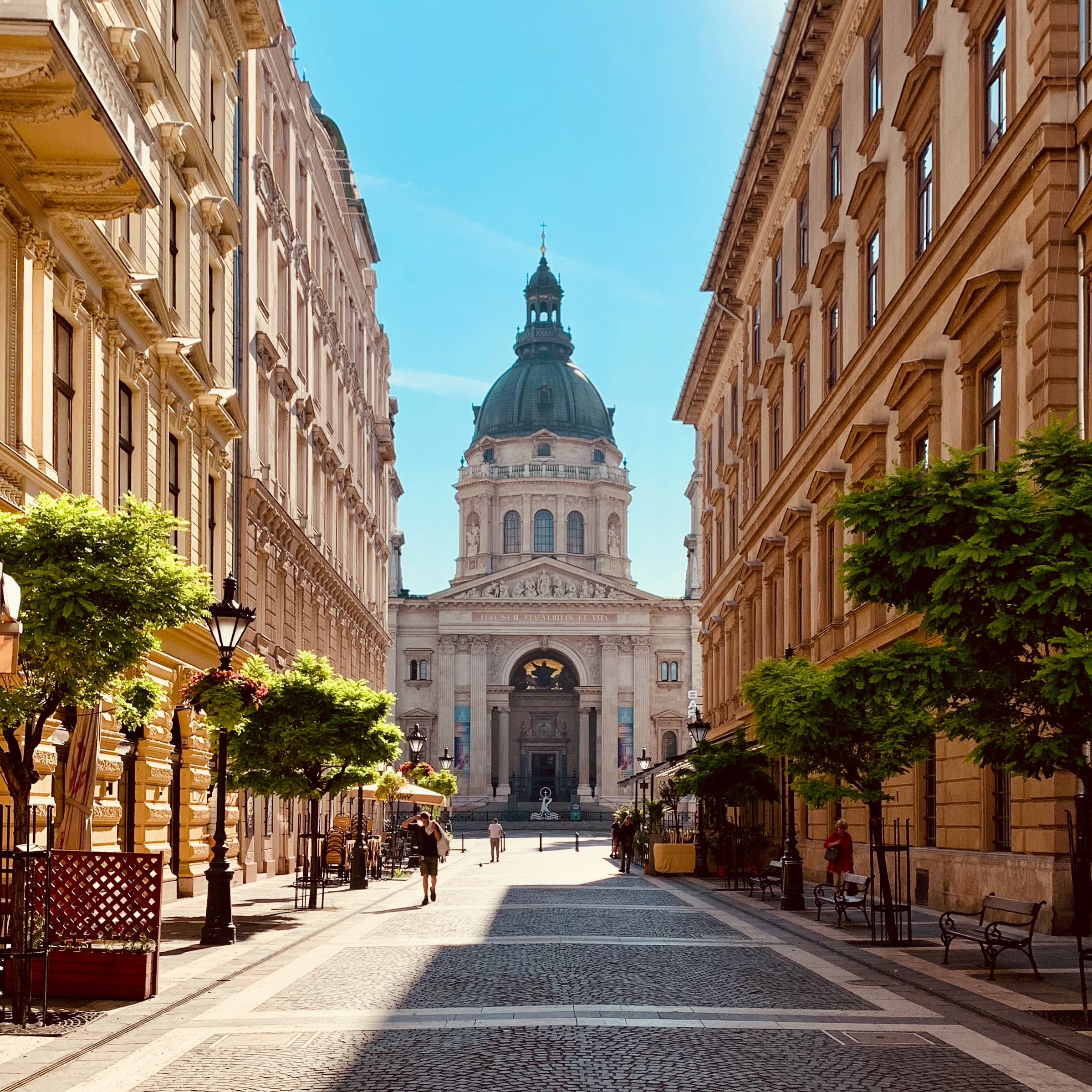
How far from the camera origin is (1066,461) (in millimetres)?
12695

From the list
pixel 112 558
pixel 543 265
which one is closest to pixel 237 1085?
pixel 112 558

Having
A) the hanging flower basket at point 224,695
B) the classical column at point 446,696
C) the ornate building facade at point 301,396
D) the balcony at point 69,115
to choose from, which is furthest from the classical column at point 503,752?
the balcony at point 69,115

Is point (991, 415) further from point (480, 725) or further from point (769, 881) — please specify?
point (480, 725)

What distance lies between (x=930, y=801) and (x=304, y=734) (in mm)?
9891

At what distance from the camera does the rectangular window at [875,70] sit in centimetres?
2825

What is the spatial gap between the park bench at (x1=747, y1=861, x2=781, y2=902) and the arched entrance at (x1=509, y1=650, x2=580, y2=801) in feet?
252

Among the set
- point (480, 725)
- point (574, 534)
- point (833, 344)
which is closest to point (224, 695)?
point (833, 344)

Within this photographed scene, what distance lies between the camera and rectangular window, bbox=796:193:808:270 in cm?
3622

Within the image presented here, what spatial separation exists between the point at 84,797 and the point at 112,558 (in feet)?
25.4

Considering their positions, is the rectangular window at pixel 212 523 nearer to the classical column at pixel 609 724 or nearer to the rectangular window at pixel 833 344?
the rectangular window at pixel 833 344

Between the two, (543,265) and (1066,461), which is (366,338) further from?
(543,265)

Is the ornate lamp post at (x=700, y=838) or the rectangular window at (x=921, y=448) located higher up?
the rectangular window at (x=921, y=448)

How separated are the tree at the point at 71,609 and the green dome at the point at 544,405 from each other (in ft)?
352

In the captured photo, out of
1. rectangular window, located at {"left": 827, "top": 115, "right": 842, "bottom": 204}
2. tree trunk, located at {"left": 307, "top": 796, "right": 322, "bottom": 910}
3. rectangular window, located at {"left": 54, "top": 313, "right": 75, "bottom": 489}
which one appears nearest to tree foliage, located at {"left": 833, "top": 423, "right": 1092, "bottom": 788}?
rectangular window, located at {"left": 54, "top": 313, "right": 75, "bottom": 489}
